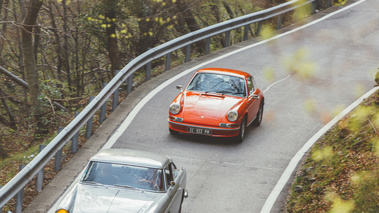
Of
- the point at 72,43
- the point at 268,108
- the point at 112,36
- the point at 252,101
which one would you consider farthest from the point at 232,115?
the point at 72,43

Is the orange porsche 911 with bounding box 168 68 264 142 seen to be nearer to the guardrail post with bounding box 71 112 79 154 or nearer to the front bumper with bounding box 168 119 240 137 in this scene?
the front bumper with bounding box 168 119 240 137

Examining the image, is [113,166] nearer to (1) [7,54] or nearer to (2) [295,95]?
(2) [295,95]

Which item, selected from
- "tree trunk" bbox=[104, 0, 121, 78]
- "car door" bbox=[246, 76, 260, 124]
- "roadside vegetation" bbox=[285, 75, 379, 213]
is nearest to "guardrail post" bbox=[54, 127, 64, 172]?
"car door" bbox=[246, 76, 260, 124]

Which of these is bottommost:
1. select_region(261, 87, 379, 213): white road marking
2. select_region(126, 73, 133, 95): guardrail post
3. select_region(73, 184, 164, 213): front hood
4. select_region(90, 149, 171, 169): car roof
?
select_region(261, 87, 379, 213): white road marking

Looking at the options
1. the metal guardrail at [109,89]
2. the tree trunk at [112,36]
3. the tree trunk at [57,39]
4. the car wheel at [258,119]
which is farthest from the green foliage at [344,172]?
the tree trunk at [57,39]

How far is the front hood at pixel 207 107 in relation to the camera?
12.2m

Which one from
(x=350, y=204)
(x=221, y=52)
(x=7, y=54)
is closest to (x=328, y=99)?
(x=221, y=52)

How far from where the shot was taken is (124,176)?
8.23 meters

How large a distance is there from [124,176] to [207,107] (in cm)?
457

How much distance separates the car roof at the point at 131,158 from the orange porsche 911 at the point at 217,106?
345 cm

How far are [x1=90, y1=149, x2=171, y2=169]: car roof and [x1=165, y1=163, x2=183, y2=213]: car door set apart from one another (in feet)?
0.55

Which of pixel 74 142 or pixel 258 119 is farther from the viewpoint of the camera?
pixel 258 119

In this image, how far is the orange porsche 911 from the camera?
39.9 ft

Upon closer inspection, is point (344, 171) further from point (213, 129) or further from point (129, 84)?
point (129, 84)
